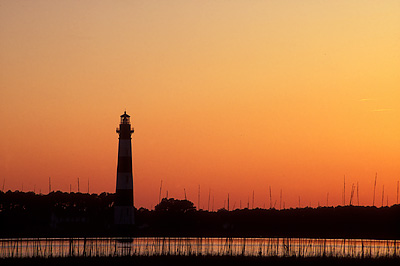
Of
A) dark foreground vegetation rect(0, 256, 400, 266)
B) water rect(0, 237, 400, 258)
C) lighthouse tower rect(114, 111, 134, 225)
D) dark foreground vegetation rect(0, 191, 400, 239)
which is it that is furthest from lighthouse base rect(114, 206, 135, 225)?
dark foreground vegetation rect(0, 256, 400, 266)

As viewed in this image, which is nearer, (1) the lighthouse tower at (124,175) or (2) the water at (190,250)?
(2) the water at (190,250)

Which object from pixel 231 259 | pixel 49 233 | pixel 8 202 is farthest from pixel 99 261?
pixel 8 202

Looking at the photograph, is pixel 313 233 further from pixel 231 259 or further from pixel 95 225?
pixel 231 259

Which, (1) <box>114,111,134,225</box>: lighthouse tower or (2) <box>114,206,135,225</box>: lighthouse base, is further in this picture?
(2) <box>114,206,135,225</box>: lighthouse base

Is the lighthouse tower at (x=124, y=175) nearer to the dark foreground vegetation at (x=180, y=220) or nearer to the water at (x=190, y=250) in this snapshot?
the water at (x=190, y=250)

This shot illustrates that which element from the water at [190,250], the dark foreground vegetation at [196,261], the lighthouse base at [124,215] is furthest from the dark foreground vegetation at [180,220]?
the dark foreground vegetation at [196,261]

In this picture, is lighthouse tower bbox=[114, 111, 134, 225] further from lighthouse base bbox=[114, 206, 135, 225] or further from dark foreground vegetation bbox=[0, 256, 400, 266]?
dark foreground vegetation bbox=[0, 256, 400, 266]

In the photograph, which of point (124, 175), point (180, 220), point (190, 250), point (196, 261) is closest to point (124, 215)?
point (124, 175)

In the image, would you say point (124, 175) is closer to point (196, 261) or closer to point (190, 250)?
point (190, 250)

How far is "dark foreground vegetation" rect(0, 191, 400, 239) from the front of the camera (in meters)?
76.6

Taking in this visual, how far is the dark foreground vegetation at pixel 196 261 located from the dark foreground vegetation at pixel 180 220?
34208 millimetres

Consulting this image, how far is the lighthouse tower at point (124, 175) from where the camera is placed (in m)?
63.4

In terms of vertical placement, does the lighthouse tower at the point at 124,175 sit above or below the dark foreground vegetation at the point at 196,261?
above

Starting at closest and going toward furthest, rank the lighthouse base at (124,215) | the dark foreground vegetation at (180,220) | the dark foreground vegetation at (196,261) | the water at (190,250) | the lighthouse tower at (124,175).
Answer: the dark foreground vegetation at (196,261)
the water at (190,250)
the lighthouse tower at (124,175)
the lighthouse base at (124,215)
the dark foreground vegetation at (180,220)
